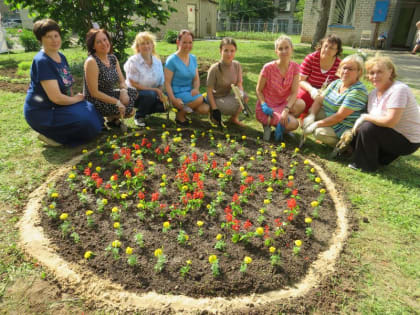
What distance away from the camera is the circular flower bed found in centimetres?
232

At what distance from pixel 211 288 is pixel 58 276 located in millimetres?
1251

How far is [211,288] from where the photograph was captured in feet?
7.17

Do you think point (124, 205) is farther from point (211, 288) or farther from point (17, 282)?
point (211, 288)

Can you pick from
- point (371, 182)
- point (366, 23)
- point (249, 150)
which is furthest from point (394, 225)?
point (366, 23)

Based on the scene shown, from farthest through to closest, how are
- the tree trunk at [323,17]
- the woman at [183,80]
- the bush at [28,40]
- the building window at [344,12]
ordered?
1. the building window at [344,12]
2. the bush at [28,40]
3. the tree trunk at [323,17]
4. the woman at [183,80]

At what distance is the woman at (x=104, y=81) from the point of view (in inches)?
163

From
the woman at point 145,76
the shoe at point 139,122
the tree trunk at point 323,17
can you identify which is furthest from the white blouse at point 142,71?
the tree trunk at point 323,17

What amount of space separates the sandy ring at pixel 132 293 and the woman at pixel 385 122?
1638mm

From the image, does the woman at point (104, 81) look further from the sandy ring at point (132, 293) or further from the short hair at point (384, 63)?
the short hair at point (384, 63)

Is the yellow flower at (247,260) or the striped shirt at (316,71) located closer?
the yellow flower at (247,260)

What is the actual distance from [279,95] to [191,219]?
2.81 metres

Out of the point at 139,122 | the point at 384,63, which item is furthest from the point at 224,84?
the point at 384,63

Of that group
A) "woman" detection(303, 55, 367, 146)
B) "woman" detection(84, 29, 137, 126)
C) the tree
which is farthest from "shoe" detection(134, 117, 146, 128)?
the tree

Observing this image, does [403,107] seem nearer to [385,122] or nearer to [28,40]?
[385,122]
